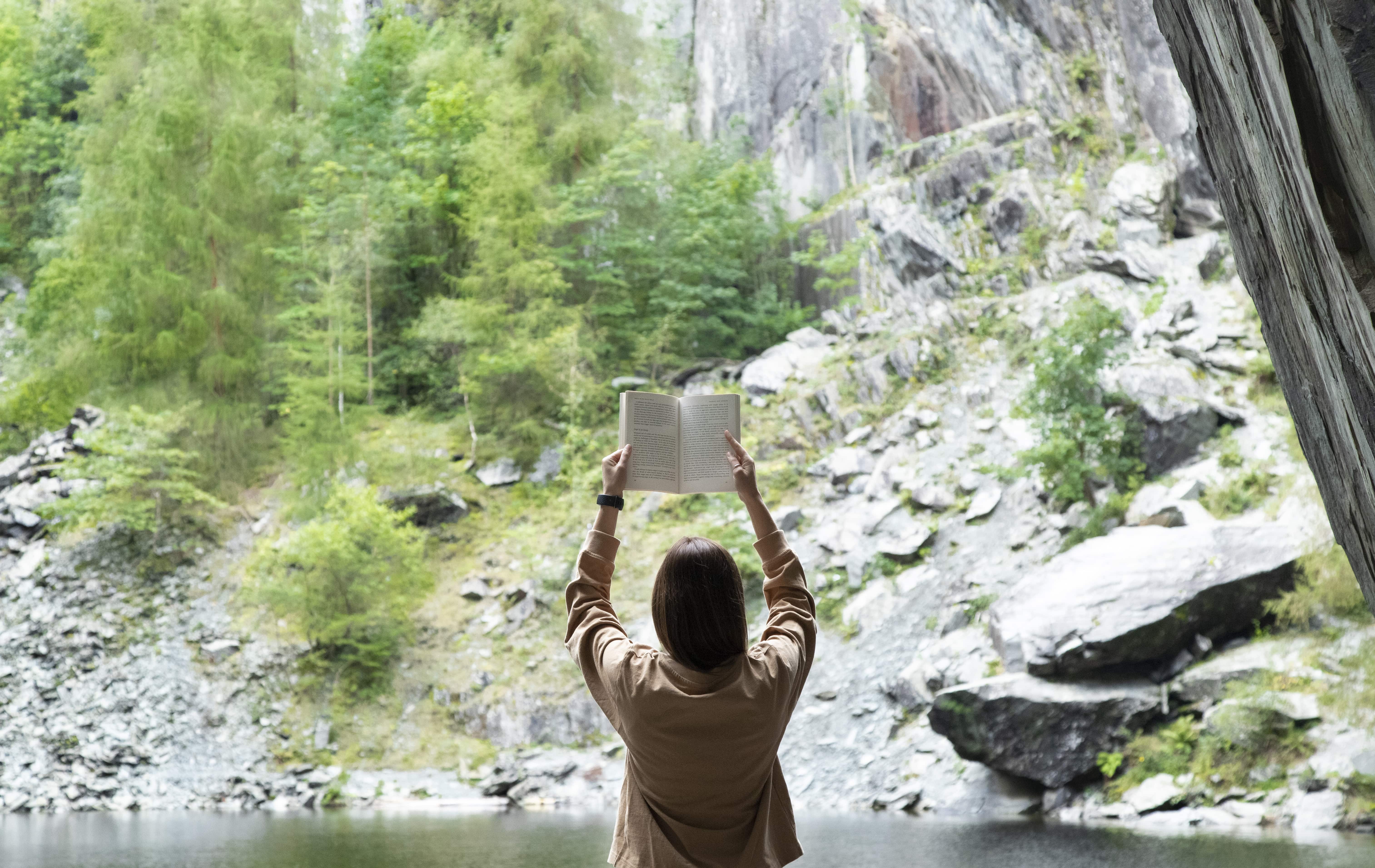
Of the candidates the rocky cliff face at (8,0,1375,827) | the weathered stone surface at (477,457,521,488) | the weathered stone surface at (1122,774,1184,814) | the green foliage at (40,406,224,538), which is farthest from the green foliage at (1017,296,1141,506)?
the green foliage at (40,406,224,538)

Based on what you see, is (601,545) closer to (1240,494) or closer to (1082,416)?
(1240,494)

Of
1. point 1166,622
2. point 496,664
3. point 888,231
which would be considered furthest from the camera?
point 888,231

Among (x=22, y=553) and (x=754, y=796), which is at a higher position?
(x=22, y=553)

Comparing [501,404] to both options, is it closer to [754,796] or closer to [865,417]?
[865,417]

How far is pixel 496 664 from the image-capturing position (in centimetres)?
1255

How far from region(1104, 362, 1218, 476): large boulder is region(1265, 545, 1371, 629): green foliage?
8.16 ft

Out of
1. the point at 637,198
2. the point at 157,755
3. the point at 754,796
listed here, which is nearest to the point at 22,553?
the point at 157,755

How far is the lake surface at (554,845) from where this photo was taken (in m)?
6.21

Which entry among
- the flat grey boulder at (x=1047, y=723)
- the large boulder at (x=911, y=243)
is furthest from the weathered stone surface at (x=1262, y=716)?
the large boulder at (x=911, y=243)

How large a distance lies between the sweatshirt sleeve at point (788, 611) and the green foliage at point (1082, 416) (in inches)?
392

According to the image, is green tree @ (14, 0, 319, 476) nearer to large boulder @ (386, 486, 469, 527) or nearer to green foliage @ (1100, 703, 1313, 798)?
large boulder @ (386, 486, 469, 527)

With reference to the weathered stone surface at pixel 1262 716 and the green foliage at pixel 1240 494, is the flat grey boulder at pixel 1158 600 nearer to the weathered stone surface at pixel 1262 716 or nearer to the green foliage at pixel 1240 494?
the weathered stone surface at pixel 1262 716

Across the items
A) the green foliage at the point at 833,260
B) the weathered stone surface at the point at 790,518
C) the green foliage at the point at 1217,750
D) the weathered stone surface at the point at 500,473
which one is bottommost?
the green foliage at the point at 1217,750

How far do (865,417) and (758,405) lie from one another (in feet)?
4.98
